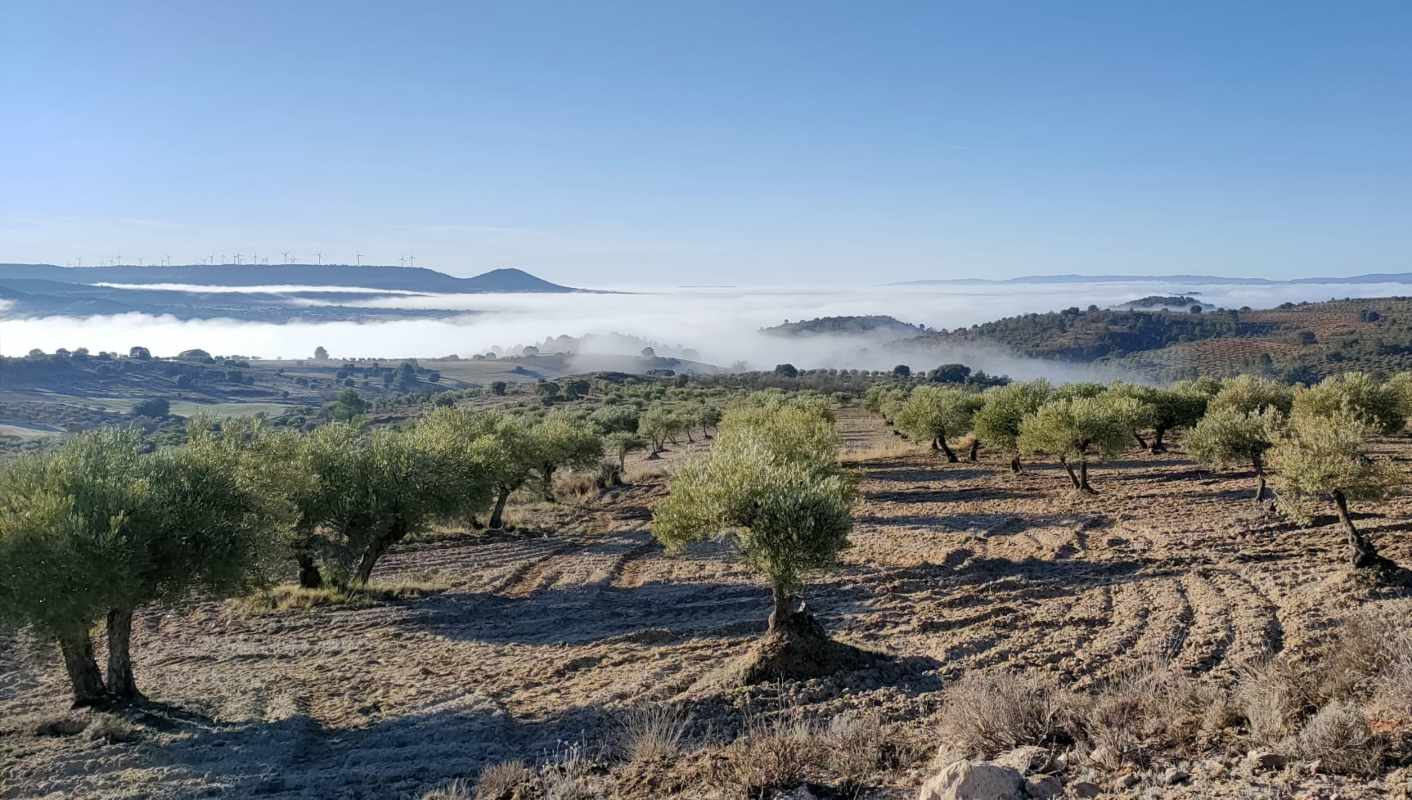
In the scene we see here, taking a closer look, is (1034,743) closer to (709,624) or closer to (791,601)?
(791,601)

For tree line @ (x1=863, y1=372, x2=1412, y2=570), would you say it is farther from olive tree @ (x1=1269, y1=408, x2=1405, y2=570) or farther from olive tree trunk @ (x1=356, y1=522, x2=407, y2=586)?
olive tree trunk @ (x1=356, y1=522, x2=407, y2=586)

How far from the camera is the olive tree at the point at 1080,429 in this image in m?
32.7

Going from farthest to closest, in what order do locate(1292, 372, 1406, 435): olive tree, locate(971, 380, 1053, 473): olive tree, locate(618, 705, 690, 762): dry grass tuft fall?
locate(971, 380, 1053, 473): olive tree → locate(1292, 372, 1406, 435): olive tree → locate(618, 705, 690, 762): dry grass tuft

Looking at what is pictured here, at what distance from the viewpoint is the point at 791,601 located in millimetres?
14820

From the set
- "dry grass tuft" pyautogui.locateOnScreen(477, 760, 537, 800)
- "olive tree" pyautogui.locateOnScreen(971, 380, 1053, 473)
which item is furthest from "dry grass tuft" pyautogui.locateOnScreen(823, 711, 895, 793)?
"olive tree" pyautogui.locateOnScreen(971, 380, 1053, 473)

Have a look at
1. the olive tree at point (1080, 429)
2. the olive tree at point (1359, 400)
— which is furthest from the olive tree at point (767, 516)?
the olive tree at point (1359, 400)

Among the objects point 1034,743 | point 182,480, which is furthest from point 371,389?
point 1034,743

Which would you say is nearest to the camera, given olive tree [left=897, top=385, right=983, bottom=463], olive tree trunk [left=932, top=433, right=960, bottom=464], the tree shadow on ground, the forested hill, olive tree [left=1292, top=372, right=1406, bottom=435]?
the tree shadow on ground

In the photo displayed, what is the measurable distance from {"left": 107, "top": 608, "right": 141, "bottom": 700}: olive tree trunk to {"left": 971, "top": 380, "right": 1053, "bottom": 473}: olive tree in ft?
118

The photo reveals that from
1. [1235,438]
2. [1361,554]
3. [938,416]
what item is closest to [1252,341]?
[938,416]

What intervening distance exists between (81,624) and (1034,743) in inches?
566

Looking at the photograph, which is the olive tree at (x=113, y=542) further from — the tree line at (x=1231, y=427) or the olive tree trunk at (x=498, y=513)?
the tree line at (x=1231, y=427)

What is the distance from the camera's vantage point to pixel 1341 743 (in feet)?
23.7

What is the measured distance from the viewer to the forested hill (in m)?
110
